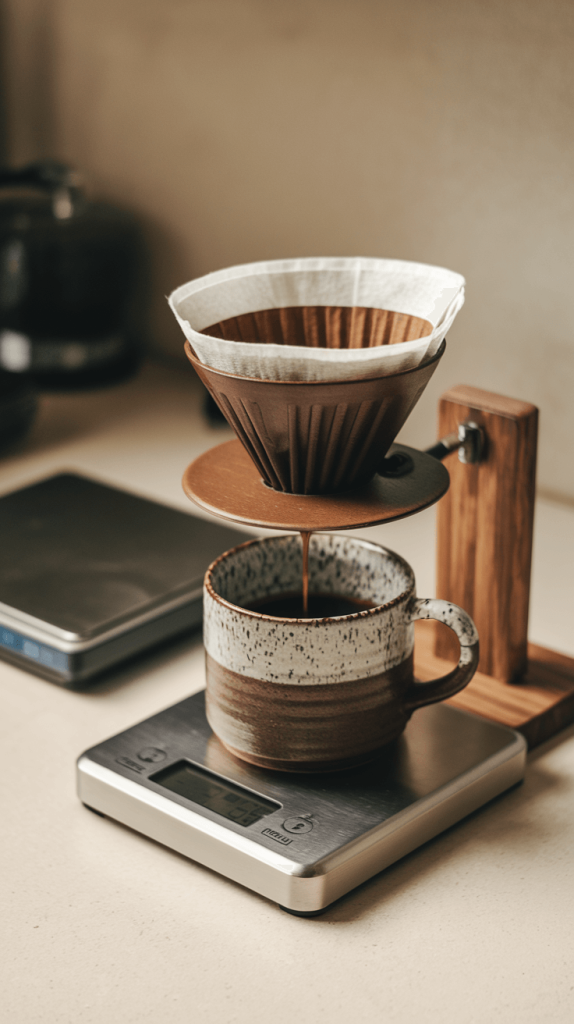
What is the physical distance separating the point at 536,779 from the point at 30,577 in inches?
17.4

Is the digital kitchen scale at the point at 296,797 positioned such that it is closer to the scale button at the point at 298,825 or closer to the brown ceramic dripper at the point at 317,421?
the scale button at the point at 298,825

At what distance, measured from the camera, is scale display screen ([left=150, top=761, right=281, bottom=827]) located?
677mm

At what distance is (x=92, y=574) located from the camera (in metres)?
0.95

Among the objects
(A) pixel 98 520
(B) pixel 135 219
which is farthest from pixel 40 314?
(A) pixel 98 520

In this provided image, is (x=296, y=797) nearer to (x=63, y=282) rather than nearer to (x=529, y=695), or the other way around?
(x=529, y=695)

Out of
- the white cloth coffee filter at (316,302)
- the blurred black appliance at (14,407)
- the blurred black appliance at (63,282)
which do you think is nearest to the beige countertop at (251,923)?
the white cloth coffee filter at (316,302)

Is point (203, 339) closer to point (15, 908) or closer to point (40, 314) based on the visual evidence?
point (15, 908)

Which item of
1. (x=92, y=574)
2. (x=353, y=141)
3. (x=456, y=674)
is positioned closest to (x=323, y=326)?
(x=456, y=674)

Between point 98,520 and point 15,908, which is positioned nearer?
point 15,908

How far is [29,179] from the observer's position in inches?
56.6

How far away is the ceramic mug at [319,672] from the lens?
653mm

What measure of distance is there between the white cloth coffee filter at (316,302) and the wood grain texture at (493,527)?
0.13 metres

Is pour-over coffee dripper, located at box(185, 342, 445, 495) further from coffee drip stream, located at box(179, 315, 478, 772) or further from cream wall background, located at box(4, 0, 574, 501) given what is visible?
cream wall background, located at box(4, 0, 574, 501)

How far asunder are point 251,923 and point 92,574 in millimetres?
388
